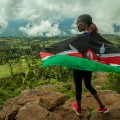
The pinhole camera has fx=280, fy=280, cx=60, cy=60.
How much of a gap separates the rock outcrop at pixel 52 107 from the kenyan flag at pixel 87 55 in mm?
2331

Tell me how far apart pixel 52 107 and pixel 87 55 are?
4667mm

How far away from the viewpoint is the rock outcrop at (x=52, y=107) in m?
11.5

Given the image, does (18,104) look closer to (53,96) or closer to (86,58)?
(53,96)

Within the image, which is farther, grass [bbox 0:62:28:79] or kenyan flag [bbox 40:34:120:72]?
grass [bbox 0:62:28:79]

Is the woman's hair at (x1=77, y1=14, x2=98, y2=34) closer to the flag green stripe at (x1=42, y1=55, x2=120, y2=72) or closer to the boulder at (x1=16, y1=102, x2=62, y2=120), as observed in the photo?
the flag green stripe at (x1=42, y1=55, x2=120, y2=72)

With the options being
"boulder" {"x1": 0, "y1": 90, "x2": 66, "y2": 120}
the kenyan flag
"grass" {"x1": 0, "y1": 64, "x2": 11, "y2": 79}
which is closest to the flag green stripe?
the kenyan flag

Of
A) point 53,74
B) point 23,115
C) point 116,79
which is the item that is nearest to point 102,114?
point 23,115

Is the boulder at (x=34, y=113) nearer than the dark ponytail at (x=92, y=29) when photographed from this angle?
No

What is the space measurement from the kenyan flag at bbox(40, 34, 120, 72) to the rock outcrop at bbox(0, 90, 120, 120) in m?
2.33

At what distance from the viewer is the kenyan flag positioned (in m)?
9.57

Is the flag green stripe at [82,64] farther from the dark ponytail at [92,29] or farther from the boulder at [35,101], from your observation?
the boulder at [35,101]

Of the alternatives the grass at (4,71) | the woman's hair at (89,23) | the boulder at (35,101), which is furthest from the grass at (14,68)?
the woman's hair at (89,23)

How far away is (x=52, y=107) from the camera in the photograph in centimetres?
1355

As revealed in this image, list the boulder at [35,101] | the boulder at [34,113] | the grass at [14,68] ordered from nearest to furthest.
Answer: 1. the boulder at [34,113]
2. the boulder at [35,101]
3. the grass at [14,68]
